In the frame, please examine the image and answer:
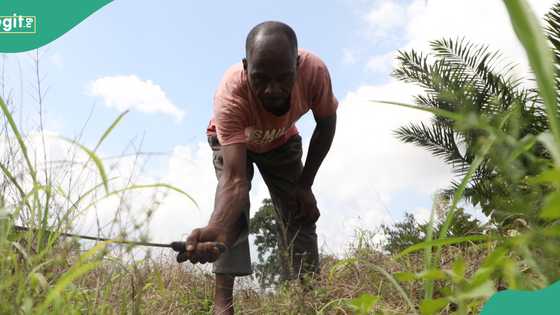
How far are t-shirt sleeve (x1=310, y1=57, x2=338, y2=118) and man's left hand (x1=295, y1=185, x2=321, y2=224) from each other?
569mm

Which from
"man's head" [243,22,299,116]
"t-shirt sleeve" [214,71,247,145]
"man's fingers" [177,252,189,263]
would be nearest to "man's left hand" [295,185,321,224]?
"t-shirt sleeve" [214,71,247,145]

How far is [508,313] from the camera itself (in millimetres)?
934

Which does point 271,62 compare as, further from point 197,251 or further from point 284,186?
point 284,186

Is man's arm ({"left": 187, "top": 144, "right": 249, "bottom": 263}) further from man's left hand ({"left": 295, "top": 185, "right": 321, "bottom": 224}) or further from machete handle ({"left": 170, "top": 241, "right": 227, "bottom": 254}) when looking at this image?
man's left hand ({"left": 295, "top": 185, "right": 321, "bottom": 224})

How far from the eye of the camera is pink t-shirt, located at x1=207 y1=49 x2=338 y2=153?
343 centimetres

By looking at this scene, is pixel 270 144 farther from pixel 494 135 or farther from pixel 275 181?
pixel 494 135

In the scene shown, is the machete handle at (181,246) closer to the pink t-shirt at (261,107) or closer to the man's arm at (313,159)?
the pink t-shirt at (261,107)

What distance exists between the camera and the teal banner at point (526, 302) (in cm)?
88

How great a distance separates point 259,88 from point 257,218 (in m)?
8.70

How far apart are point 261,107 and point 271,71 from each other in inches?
18.8

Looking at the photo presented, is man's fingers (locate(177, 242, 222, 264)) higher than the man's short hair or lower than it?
lower

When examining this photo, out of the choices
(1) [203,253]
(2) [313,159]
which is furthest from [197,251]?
(2) [313,159]

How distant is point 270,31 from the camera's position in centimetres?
316

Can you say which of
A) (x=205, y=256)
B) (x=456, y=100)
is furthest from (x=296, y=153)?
(x=456, y=100)
